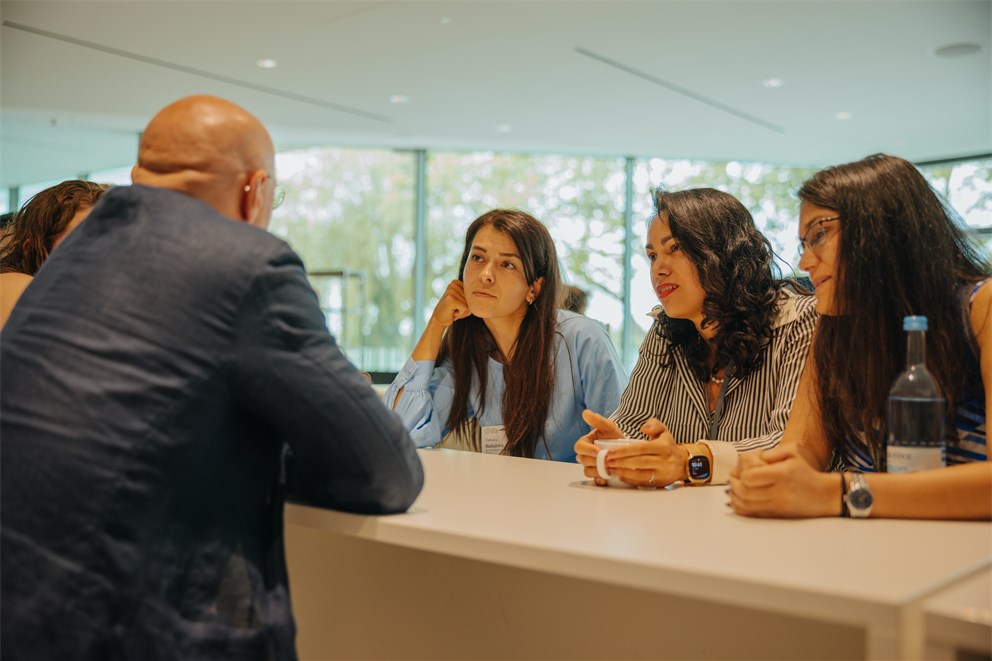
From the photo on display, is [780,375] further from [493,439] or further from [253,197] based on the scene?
[253,197]

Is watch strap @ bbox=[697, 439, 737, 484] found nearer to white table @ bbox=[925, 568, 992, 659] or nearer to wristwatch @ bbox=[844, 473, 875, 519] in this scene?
wristwatch @ bbox=[844, 473, 875, 519]

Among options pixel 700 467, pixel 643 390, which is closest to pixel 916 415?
pixel 700 467

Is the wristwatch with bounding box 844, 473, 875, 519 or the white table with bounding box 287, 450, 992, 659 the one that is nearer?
the white table with bounding box 287, 450, 992, 659

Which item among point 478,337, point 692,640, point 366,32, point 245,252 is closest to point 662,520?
point 692,640

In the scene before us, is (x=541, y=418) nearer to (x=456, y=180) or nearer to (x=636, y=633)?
(x=636, y=633)

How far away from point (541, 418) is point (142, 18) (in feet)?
13.7

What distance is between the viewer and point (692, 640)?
1.28 m

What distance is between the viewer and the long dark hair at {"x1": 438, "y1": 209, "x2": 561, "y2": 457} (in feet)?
8.57

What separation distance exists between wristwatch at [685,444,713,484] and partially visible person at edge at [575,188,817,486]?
0.29m

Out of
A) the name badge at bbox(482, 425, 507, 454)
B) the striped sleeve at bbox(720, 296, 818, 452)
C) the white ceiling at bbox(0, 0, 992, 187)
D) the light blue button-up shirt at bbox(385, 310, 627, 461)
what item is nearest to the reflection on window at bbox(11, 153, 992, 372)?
the white ceiling at bbox(0, 0, 992, 187)

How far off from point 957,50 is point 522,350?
185 inches

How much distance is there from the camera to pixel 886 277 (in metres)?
1.51

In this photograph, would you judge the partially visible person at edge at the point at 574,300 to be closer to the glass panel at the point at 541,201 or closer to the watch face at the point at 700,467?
the watch face at the point at 700,467

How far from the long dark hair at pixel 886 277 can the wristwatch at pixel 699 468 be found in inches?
10.5
